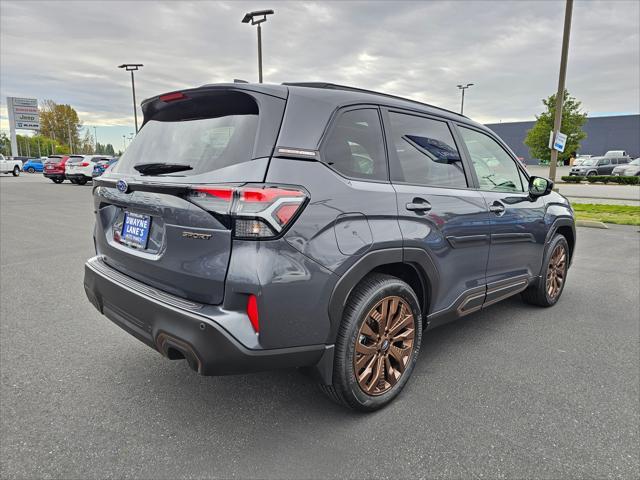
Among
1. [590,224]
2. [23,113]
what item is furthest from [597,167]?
[23,113]

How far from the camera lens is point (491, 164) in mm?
3686

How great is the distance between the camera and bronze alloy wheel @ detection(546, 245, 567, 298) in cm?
451

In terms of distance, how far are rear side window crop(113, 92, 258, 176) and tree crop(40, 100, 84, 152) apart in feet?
321

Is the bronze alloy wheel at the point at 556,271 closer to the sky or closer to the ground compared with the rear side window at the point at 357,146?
closer to the ground

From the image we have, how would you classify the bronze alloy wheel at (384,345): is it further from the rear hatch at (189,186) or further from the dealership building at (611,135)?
the dealership building at (611,135)

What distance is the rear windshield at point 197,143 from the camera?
217cm

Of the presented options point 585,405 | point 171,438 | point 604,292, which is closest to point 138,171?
point 171,438

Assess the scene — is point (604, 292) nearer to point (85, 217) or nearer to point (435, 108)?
point (435, 108)

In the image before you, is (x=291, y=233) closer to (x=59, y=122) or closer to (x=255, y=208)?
(x=255, y=208)

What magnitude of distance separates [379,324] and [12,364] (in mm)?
2606

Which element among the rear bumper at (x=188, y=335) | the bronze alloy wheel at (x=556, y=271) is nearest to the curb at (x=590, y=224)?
the bronze alloy wheel at (x=556, y=271)

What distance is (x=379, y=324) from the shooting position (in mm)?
2547

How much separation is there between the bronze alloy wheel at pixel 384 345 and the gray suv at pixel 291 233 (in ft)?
0.04

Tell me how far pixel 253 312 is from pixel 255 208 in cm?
48
